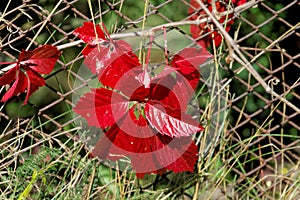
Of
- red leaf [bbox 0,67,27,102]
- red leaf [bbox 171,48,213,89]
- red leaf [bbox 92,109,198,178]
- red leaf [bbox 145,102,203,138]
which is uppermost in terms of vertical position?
red leaf [bbox 171,48,213,89]

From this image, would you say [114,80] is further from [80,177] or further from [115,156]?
[80,177]

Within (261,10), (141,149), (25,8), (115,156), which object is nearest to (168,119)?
(141,149)

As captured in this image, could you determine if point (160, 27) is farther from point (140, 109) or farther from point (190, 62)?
point (140, 109)

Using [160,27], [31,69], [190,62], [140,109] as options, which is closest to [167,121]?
[140,109]

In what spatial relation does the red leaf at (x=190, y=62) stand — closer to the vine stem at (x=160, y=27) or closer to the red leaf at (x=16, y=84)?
the vine stem at (x=160, y=27)

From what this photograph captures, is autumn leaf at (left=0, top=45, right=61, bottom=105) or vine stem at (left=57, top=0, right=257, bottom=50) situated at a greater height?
vine stem at (left=57, top=0, right=257, bottom=50)

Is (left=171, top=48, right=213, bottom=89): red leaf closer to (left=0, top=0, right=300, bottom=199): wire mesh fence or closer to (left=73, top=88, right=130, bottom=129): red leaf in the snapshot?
(left=0, top=0, right=300, bottom=199): wire mesh fence

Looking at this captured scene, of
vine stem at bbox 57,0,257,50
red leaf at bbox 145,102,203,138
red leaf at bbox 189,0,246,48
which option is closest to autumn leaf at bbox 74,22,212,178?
red leaf at bbox 145,102,203,138
